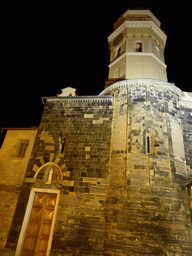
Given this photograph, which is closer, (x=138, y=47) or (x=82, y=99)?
(x=82, y=99)

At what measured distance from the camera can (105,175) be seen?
9117mm

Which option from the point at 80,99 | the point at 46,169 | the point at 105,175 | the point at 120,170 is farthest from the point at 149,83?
the point at 46,169

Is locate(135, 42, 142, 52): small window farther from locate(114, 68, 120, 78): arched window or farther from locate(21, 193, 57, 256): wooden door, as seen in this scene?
locate(21, 193, 57, 256): wooden door

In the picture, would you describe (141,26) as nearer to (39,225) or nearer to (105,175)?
(105,175)

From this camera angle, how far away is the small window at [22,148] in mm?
11200

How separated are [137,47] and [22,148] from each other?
37.4 feet

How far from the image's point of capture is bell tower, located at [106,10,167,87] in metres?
12.5

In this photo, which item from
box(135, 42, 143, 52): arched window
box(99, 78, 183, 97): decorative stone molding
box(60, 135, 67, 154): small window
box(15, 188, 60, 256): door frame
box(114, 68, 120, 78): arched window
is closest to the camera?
box(15, 188, 60, 256): door frame

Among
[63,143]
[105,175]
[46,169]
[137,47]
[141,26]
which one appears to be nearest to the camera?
[105,175]

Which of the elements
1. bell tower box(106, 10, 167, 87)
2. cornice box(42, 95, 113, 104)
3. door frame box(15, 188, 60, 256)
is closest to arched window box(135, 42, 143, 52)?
bell tower box(106, 10, 167, 87)

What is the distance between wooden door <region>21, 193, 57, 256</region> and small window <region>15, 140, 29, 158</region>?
9.77 feet

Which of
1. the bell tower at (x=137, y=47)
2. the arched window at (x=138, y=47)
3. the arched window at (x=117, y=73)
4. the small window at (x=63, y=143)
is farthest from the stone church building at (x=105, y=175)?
the arched window at (x=138, y=47)

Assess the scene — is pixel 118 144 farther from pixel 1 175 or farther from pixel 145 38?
pixel 145 38

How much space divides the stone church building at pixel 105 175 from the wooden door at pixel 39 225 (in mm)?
42
